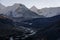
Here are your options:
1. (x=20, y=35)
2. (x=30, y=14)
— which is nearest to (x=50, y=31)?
(x=20, y=35)

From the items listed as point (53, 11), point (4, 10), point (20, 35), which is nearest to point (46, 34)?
point (20, 35)

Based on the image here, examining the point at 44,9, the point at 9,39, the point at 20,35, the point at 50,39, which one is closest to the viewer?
the point at 50,39

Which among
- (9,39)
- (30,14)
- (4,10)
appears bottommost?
(9,39)

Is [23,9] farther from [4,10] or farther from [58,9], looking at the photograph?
[58,9]

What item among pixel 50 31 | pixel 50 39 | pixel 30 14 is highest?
pixel 30 14

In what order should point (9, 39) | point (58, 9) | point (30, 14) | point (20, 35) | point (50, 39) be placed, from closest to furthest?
point (50, 39) < point (9, 39) < point (20, 35) < point (30, 14) < point (58, 9)

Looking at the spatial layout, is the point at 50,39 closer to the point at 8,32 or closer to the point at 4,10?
the point at 8,32

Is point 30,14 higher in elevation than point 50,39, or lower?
higher

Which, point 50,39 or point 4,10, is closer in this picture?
point 50,39

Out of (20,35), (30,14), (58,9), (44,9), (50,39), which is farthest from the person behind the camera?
(44,9)
